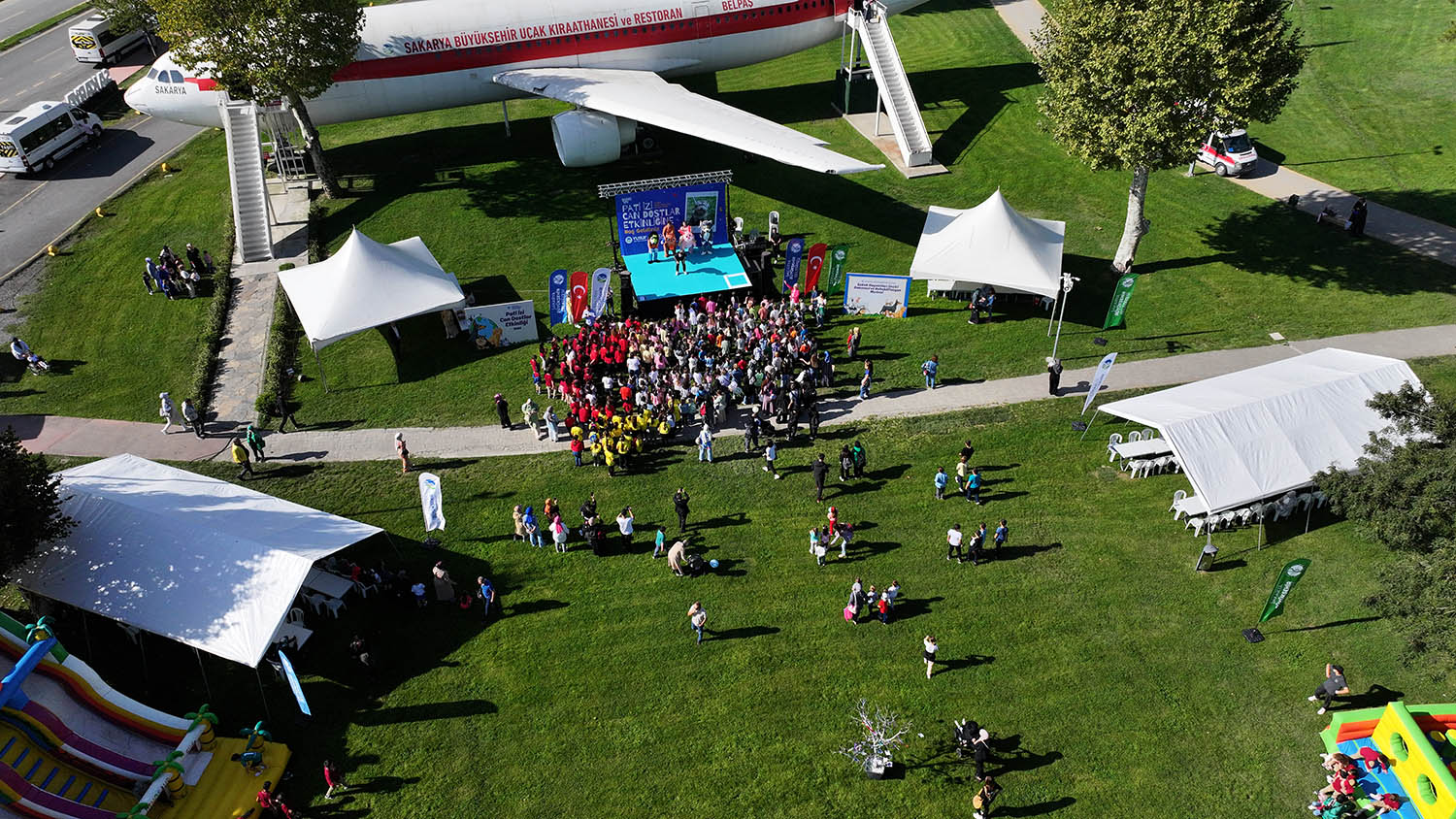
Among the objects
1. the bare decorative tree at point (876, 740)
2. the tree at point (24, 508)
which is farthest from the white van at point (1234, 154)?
the tree at point (24, 508)

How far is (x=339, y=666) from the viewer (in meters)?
20.0

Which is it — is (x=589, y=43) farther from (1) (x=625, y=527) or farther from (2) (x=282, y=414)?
(1) (x=625, y=527)

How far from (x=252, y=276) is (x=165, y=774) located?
20880 millimetres

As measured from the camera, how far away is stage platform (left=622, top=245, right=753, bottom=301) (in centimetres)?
3050

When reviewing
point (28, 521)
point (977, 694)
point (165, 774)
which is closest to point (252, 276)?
point (28, 521)

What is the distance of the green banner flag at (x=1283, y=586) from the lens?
62.4ft

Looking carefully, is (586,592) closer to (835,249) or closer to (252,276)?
(835,249)

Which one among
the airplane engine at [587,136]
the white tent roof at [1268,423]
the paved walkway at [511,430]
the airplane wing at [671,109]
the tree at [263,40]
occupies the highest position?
the tree at [263,40]

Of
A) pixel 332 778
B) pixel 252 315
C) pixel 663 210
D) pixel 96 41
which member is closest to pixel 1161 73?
pixel 663 210

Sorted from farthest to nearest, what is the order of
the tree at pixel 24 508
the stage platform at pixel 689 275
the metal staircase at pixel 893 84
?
the metal staircase at pixel 893 84 → the stage platform at pixel 689 275 → the tree at pixel 24 508

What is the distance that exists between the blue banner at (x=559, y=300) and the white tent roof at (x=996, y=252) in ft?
36.0

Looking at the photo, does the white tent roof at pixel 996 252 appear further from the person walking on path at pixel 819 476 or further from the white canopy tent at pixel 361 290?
the white canopy tent at pixel 361 290

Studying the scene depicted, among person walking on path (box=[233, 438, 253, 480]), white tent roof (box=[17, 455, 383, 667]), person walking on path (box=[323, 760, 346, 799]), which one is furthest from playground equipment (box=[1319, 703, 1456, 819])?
person walking on path (box=[233, 438, 253, 480])

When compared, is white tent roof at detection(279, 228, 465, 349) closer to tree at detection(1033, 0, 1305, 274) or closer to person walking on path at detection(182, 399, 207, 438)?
person walking on path at detection(182, 399, 207, 438)
